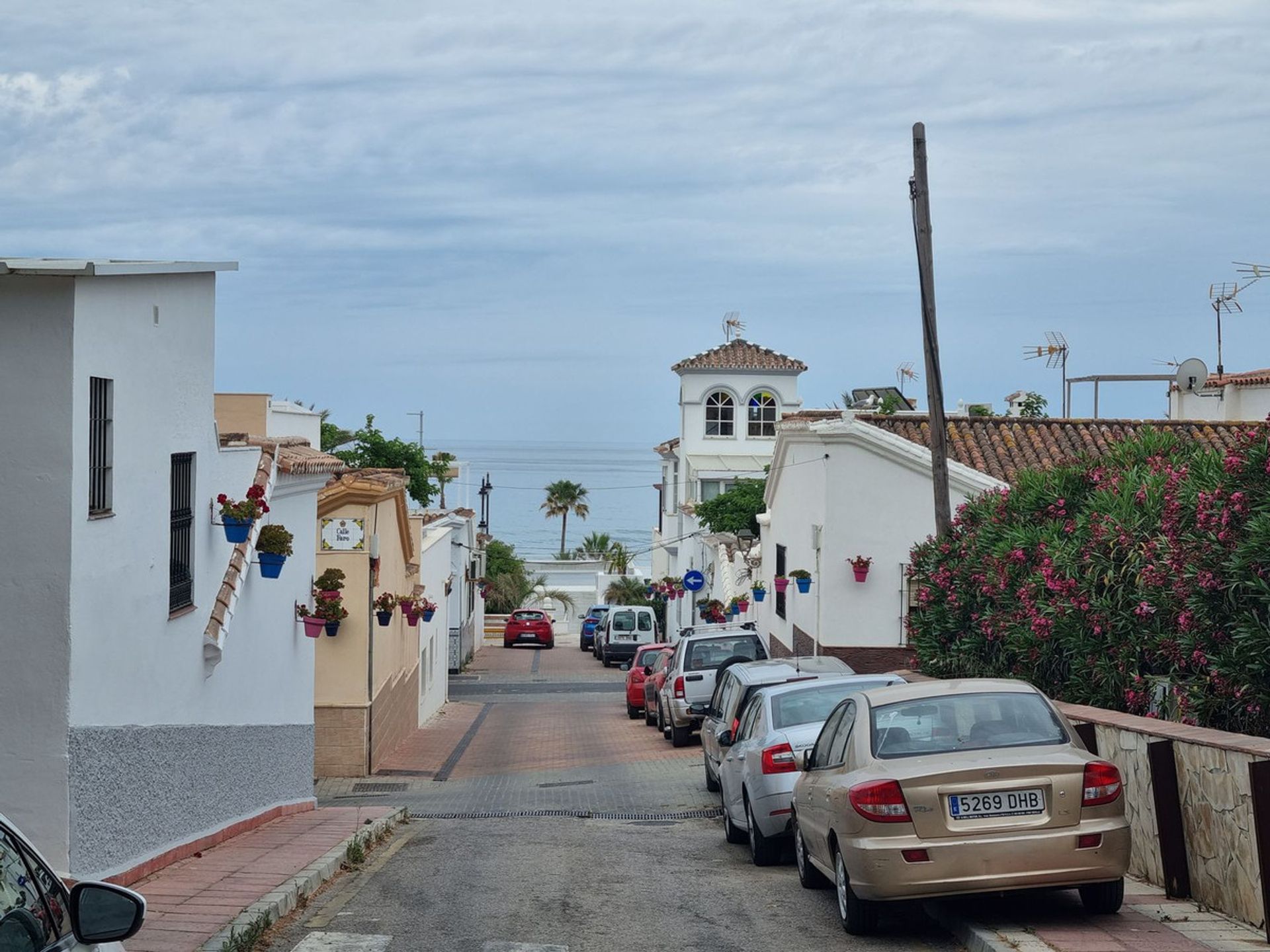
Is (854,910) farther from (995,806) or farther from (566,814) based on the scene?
(566,814)

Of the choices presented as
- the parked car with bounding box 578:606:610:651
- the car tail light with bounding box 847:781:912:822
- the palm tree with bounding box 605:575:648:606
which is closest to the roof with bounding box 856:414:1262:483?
the car tail light with bounding box 847:781:912:822

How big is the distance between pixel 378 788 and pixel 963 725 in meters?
14.3

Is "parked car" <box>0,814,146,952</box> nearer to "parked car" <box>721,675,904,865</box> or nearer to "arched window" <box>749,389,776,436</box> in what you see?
"parked car" <box>721,675,904,865</box>

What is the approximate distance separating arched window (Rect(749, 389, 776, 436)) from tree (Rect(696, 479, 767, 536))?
11.2m

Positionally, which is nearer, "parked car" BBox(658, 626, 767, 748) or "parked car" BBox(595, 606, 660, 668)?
"parked car" BBox(658, 626, 767, 748)

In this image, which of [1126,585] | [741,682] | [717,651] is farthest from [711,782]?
[1126,585]

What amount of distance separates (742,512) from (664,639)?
16.8 m

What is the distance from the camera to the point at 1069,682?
12.5 metres

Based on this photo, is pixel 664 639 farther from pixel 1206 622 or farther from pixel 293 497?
pixel 1206 622

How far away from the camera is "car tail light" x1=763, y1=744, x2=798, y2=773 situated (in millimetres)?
12156

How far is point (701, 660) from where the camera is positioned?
24.6 metres

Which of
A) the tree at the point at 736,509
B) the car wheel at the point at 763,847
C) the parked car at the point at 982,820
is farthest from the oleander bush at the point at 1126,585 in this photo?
the tree at the point at 736,509

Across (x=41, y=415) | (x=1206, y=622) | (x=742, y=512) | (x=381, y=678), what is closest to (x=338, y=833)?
(x=41, y=415)

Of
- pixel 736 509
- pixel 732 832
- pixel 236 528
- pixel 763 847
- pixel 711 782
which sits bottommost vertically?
pixel 711 782
